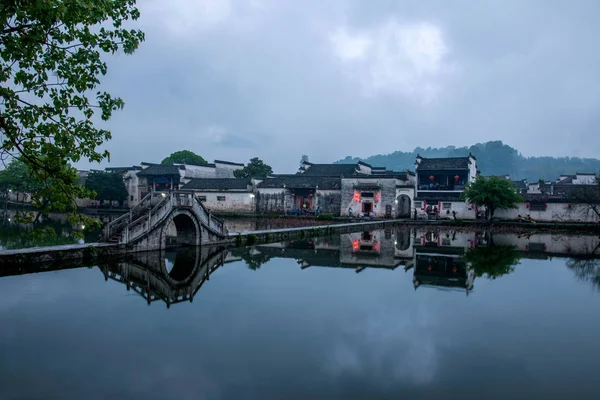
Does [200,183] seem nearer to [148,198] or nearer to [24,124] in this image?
[148,198]

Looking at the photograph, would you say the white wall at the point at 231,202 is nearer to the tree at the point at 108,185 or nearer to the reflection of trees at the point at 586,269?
the tree at the point at 108,185

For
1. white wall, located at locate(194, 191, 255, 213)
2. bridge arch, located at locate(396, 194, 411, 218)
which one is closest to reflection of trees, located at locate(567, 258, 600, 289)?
bridge arch, located at locate(396, 194, 411, 218)

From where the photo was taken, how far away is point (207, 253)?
59.7ft

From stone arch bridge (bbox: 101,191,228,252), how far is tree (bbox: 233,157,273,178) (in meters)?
38.5

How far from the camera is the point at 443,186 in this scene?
42.0 m

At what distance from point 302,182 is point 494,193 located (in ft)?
63.8

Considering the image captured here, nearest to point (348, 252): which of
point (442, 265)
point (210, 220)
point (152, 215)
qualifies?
point (442, 265)

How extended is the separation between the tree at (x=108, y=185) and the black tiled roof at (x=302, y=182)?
660 inches

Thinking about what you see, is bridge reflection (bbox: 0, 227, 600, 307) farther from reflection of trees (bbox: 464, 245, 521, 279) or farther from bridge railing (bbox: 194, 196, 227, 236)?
bridge railing (bbox: 194, 196, 227, 236)

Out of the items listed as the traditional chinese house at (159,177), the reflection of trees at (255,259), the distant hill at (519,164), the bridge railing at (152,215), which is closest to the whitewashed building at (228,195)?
the traditional chinese house at (159,177)

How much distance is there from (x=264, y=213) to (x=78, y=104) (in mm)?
39498

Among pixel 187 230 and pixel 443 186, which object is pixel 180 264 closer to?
A: pixel 187 230

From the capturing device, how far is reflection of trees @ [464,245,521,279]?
50.8 ft

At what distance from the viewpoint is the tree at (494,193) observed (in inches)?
1390
